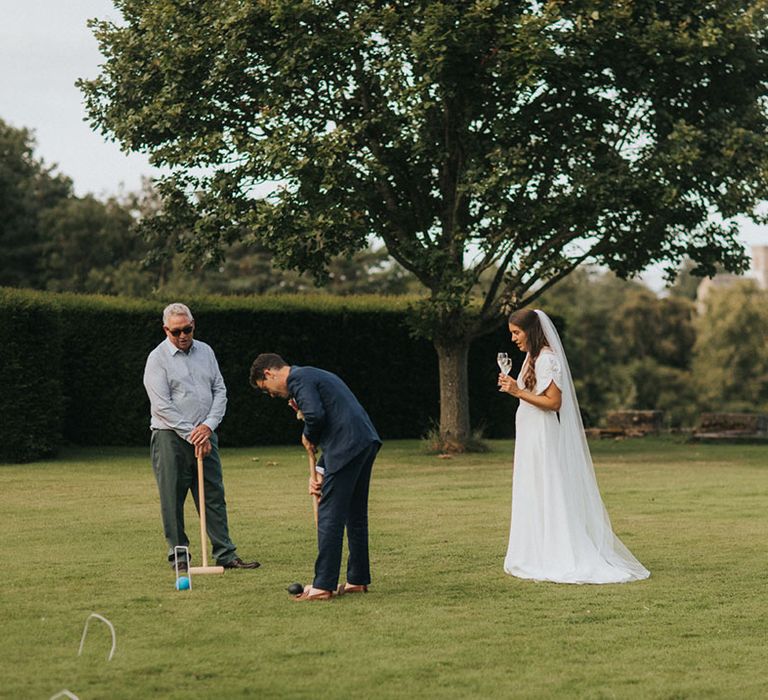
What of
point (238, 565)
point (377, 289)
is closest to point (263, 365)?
point (238, 565)

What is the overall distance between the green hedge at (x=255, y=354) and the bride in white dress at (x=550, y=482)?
13.3 m

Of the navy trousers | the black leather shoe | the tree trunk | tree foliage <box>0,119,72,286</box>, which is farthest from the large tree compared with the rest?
tree foliage <box>0,119,72,286</box>

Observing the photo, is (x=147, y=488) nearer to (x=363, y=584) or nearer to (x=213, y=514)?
(x=213, y=514)

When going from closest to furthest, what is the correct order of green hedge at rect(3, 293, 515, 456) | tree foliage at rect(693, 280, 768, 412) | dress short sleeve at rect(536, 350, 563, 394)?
1. dress short sleeve at rect(536, 350, 563, 394)
2. green hedge at rect(3, 293, 515, 456)
3. tree foliage at rect(693, 280, 768, 412)

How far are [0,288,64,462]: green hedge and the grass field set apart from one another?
5.89m

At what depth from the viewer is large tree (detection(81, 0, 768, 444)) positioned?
68.7ft

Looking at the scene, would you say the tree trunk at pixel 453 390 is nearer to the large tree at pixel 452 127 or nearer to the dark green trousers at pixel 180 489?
the large tree at pixel 452 127

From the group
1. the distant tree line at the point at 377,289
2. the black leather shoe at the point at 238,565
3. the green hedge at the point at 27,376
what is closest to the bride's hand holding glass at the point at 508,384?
the black leather shoe at the point at 238,565

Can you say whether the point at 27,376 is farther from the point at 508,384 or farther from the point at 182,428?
the point at 508,384

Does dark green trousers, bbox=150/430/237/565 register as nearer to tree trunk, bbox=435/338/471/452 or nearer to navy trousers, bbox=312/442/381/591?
navy trousers, bbox=312/442/381/591

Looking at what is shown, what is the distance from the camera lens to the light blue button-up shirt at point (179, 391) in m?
10.4

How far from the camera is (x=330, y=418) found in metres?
9.02

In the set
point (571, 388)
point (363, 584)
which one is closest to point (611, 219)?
point (571, 388)

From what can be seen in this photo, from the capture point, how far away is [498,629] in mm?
7891
